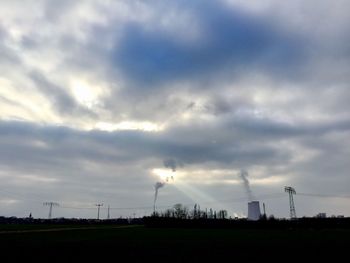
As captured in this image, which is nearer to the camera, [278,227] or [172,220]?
[278,227]

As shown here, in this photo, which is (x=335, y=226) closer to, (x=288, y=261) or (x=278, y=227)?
(x=278, y=227)

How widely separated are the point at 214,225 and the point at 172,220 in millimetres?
15733

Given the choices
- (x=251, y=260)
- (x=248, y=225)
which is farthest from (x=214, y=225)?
(x=251, y=260)

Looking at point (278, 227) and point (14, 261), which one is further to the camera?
point (278, 227)

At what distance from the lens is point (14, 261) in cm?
3481

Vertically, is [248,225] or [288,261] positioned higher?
[248,225]

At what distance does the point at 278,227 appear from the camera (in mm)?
160750

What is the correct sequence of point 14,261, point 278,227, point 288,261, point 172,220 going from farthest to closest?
point 172,220
point 278,227
point 288,261
point 14,261

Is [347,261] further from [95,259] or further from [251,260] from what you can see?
[95,259]

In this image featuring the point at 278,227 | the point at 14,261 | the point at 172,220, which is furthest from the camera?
the point at 172,220

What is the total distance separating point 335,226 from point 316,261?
14232 centimetres

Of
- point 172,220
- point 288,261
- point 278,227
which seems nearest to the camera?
point 288,261

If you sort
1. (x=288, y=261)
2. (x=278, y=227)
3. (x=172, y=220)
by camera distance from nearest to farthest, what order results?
1. (x=288, y=261)
2. (x=278, y=227)
3. (x=172, y=220)

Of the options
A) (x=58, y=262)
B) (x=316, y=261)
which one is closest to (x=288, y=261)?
(x=316, y=261)
